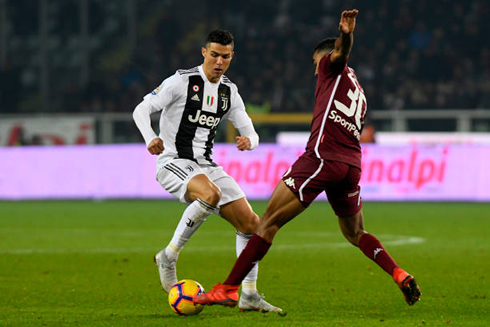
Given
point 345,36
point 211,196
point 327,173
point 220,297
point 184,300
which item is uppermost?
point 345,36

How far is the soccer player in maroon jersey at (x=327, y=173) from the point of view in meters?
5.66

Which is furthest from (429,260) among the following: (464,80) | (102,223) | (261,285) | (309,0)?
(309,0)

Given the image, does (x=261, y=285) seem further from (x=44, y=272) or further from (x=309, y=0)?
(x=309, y=0)

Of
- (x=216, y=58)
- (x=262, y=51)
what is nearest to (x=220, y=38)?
(x=216, y=58)

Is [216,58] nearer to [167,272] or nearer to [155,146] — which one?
[155,146]

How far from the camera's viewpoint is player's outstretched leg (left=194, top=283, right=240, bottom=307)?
5.59m

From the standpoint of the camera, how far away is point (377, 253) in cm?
598

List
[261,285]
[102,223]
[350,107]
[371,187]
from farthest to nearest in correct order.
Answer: [371,187]
[102,223]
[261,285]
[350,107]

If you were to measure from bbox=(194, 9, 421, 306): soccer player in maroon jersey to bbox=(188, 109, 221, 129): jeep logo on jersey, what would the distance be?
125 cm

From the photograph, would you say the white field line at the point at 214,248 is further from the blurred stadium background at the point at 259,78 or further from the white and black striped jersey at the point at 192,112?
the blurred stadium background at the point at 259,78

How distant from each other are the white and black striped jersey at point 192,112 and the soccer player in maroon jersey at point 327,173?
1190 millimetres

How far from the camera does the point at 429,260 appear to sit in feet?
30.3

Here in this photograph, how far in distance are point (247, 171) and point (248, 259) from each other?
1320cm

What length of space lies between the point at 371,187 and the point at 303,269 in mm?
10228
